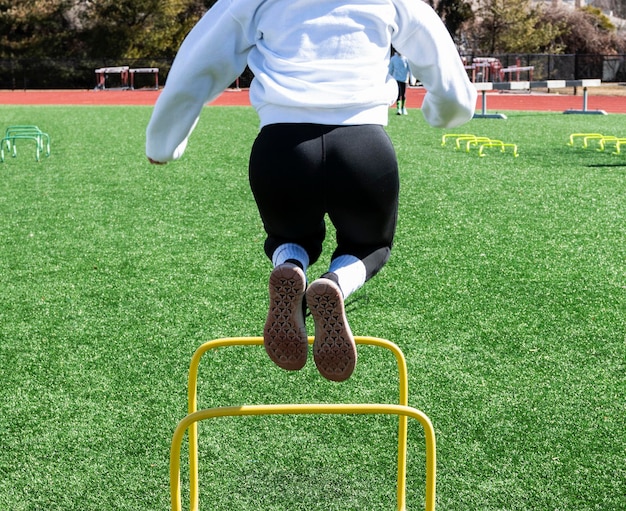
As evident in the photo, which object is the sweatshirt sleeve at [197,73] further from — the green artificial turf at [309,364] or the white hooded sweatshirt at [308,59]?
the green artificial turf at [309,364]

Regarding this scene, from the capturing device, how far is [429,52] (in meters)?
2.57

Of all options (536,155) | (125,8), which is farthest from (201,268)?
(125,8)

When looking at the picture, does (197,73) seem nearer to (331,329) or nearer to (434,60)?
(434,60)

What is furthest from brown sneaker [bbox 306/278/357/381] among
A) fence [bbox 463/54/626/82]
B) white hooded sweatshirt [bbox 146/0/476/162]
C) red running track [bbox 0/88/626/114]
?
fence [bbox 463/54/626/82]

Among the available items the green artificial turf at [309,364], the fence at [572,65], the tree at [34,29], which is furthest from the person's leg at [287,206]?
the tree at [34,29]

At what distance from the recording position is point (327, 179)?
2.46 m

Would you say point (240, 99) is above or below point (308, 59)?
below

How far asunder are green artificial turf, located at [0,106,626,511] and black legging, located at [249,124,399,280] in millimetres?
1389

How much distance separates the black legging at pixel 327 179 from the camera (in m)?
2.44

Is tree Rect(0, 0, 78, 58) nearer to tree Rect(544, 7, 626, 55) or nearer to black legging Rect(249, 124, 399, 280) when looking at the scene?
tree Rect(544, 7, 626, 55)

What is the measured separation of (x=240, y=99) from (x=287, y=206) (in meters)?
29.6

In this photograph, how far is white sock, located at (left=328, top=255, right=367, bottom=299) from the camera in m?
2.46

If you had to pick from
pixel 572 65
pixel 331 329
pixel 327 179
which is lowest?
pixel 331 329

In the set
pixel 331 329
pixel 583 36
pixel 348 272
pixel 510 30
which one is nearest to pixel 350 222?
pixel 348 272
